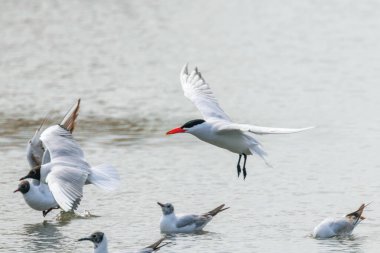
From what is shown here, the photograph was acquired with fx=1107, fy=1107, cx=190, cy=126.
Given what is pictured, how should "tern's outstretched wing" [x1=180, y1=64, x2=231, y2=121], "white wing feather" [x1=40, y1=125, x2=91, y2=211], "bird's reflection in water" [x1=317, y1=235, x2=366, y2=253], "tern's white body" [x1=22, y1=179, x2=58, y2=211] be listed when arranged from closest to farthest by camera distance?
"white wing feather" [x1=40, y1=125, x2=91, y2=211]
"bird's reflection in water" [x1=317, y1=235, x2=366, y2=253]
"tern's white body" [x1=22, y1=179, x2=58, y2=211]
"tern's outstretched wing" [x1=180, y1=64, x2=231, y2=121]

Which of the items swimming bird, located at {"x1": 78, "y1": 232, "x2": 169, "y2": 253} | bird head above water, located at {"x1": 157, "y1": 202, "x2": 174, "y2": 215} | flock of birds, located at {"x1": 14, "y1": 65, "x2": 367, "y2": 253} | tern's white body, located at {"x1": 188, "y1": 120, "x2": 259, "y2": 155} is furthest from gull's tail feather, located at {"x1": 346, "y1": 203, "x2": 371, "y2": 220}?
swimming bird, located at {"x1": 78, "y1": 232, "x2": 169, "y2": 253}

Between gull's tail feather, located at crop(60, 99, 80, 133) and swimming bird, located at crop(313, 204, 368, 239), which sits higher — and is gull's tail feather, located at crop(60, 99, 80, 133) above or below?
above

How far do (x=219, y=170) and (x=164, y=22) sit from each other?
13358 millimetres

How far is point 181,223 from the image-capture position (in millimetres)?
11859

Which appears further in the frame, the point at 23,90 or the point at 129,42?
the point at 129,42

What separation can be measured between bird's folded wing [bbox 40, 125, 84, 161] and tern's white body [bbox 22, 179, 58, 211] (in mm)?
473

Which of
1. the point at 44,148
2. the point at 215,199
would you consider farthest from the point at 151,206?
the point at 44,148

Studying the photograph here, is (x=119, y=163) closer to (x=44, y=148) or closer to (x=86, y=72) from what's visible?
(x=44, y=148)

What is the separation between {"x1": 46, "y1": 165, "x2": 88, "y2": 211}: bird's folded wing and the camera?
10.8 meters

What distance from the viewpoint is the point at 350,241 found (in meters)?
11.5

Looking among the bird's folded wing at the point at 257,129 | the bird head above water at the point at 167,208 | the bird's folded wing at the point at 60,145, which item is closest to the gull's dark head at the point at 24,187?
the bird's folded wing at the point at 60,145

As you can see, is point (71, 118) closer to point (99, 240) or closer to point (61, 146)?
point (61, 146)

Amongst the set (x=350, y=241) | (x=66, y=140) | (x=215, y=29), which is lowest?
(x=350, y=241)

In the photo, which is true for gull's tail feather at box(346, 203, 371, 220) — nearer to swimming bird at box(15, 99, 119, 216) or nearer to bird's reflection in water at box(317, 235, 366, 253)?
bird's reflection in water at box(317, 235, 366, 253)
